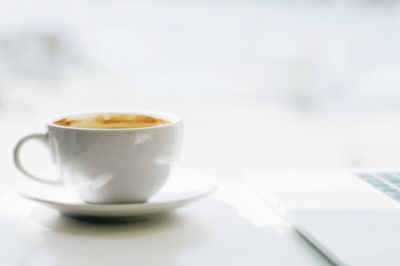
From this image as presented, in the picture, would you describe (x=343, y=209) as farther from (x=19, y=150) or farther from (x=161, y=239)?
(x=19, y=150)

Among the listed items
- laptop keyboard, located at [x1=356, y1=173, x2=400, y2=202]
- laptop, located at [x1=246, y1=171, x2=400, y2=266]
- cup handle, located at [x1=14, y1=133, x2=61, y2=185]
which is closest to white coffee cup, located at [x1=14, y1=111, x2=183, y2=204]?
cup handle, located at [x1=14, y1=133, x2=61, y2=185]

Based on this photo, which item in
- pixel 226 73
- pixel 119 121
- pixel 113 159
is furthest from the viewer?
pixel 226 73

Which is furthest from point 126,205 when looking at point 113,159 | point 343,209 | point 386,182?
point 386,182

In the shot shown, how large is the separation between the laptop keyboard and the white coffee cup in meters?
0.25

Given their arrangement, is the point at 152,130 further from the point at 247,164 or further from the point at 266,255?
the point at 247,164

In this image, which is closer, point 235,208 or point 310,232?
point 310,232

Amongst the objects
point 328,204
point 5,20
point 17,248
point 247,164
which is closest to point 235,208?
point 328,204

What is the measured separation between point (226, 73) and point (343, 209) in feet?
1.58

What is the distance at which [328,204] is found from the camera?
1.58ft

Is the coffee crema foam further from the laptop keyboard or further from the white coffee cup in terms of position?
the laptop keyboard

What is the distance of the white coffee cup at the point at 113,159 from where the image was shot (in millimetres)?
438

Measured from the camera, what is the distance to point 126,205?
1.46 feet

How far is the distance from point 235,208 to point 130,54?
1.42 ft

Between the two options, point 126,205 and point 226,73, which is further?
point 226,73
